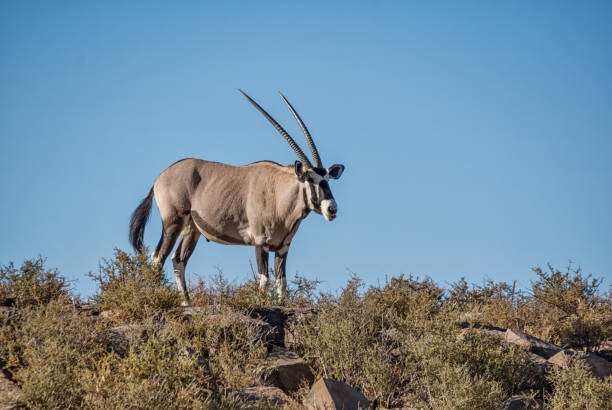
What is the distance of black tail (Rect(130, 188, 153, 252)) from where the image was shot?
13.5 metres

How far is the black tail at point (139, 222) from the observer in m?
13.5

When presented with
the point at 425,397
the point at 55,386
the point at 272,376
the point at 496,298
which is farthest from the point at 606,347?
the point at 55,386

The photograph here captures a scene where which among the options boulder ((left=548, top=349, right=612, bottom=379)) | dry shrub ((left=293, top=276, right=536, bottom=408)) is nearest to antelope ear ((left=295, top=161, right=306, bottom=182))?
dry shrub ((left=293, top=276, right=536, bottom=408))

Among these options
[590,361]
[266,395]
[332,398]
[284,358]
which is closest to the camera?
[332,398]

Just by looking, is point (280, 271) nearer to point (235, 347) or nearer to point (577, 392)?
point (235, 347)

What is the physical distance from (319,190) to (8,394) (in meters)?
7.43

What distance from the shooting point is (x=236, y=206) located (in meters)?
13.5

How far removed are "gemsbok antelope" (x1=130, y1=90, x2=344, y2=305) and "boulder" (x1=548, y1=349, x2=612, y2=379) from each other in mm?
Result: 4778

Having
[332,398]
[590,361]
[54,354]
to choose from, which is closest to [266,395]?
[332,398]

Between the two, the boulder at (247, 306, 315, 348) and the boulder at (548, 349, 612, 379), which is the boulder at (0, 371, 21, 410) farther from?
the boulder at (548, 349, 612, 379)

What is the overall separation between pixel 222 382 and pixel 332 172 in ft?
23.0

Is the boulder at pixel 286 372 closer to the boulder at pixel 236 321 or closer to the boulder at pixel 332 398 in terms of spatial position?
the boulder at pixel 236 321

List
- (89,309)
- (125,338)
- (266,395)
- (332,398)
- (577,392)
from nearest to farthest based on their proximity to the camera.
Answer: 1. (332,398)
2. (266,395)
3. (125,338)
4. (577,392)
5. (89,309)

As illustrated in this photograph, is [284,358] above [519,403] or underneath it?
above
